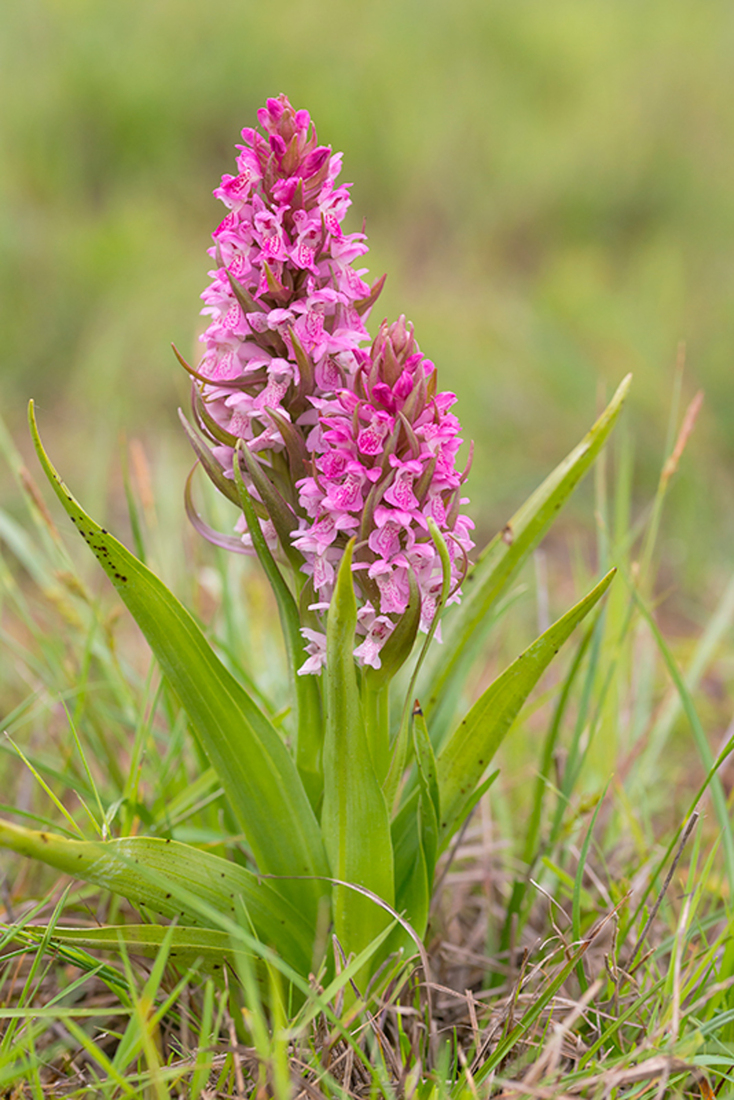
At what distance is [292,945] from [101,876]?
34cm

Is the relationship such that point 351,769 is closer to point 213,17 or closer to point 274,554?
point 274,554

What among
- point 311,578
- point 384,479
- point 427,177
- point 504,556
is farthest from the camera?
point 427,177

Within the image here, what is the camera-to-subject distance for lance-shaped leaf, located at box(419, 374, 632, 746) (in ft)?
4.18

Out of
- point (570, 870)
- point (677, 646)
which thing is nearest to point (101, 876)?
point (570, 870)

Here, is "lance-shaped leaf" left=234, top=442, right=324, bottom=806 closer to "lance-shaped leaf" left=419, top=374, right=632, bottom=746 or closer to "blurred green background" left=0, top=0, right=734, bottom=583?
"lance-shaped leaf" left=419, top=374, right=632, bottom=746

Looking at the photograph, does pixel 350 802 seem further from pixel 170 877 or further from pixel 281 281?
pixel 281 281

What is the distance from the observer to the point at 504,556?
1323 mm

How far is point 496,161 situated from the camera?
6.59 meters

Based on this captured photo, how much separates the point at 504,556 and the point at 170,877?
688mm

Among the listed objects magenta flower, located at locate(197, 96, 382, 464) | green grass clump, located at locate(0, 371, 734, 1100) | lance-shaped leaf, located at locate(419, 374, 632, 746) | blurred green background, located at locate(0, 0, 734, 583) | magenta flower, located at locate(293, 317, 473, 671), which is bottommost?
green grass clump, located at locate(0, 371, 734, 1100)

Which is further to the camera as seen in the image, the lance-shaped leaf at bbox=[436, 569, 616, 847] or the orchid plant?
the lance-shaped leaf at bbox=[436, 569, 616, 847]

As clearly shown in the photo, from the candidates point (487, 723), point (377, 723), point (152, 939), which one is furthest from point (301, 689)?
point (152, 939)

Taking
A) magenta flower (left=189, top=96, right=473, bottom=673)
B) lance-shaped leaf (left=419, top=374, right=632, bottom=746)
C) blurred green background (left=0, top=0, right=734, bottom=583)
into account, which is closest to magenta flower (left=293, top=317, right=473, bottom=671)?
magenta flower (left=189, top=96, right=473, bottom=673)

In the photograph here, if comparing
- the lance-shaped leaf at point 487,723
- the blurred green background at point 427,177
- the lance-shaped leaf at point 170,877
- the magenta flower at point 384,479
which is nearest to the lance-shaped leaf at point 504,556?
the lance-shaped leaf at point 487,723
